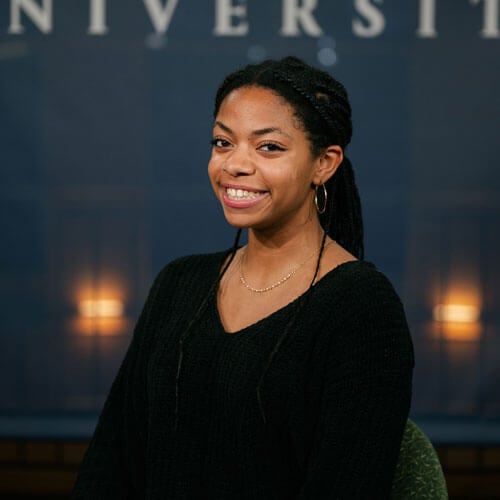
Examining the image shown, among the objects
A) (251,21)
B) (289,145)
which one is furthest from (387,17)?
(289,145)

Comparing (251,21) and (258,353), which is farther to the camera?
(251,21)

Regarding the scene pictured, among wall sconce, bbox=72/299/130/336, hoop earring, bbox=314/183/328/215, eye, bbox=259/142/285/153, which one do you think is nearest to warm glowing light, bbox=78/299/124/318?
wall sconce, bbox=72/299/130/336

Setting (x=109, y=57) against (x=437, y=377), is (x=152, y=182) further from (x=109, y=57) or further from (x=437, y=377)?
(x=437, y=377)

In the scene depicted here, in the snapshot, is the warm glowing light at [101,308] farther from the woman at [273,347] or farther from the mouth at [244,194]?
the mouth at [244,194]

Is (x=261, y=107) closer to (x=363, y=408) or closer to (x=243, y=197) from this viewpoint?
(x=243, y=197)

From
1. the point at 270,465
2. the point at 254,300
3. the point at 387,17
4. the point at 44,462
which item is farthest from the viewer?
the point at 44,462

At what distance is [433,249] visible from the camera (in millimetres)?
3236

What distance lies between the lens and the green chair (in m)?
Result: 1.42

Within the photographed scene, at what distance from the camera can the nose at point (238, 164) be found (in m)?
1.50

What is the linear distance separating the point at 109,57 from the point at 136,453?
6.17 ft

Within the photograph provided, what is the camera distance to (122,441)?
1722 mm

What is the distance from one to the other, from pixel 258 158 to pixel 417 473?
0.57 meters

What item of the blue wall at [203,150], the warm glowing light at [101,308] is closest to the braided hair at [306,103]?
the blue wall at [203,150]

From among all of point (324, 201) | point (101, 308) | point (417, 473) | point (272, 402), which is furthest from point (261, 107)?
point (101, 308)
